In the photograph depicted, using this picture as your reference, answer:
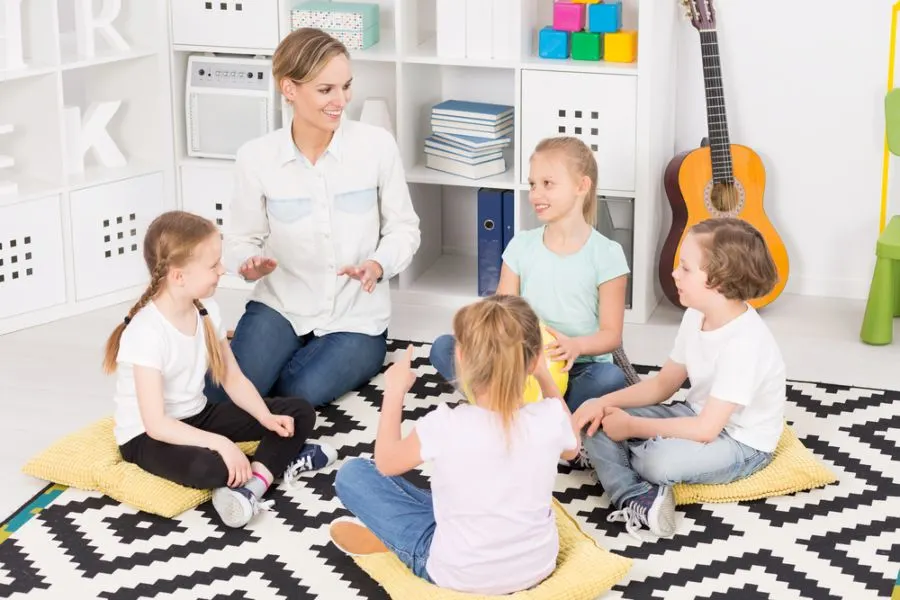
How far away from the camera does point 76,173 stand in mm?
3809

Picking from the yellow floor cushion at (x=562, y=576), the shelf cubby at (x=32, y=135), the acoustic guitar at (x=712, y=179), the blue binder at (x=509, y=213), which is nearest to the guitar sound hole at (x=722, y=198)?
the acoustic guitar at (x=712, y=179)

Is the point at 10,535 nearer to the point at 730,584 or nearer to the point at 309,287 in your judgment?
the point at 309,287

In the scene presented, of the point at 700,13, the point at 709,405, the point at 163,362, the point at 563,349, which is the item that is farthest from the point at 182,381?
the point at 700,13

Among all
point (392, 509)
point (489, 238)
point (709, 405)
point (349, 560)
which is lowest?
point (349, 560)

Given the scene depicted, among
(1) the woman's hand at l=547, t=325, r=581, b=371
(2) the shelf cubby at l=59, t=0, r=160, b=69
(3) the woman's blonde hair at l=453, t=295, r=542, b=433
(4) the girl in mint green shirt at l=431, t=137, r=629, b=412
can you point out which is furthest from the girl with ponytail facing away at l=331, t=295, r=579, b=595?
(2) the shelf cubby at l=59, t=0, r=160, b=69

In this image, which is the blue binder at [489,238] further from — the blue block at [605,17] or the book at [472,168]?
the blue block at [605,17]

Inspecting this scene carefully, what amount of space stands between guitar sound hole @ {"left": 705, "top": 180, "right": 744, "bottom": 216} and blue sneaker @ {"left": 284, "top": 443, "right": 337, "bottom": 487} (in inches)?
51.5

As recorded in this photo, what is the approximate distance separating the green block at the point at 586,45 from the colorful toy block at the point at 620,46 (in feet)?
0.07

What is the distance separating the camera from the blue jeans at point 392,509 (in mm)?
2352

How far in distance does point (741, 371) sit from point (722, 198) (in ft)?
3.73

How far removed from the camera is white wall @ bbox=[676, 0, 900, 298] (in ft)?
12.1

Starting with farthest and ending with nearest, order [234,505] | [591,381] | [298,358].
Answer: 1. [298,358]
2. [591,381]
3. [234,505]

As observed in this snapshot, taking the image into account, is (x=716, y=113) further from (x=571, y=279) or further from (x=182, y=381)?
(x=182, y=381)

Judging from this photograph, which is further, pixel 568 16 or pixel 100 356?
pixel 568 16
